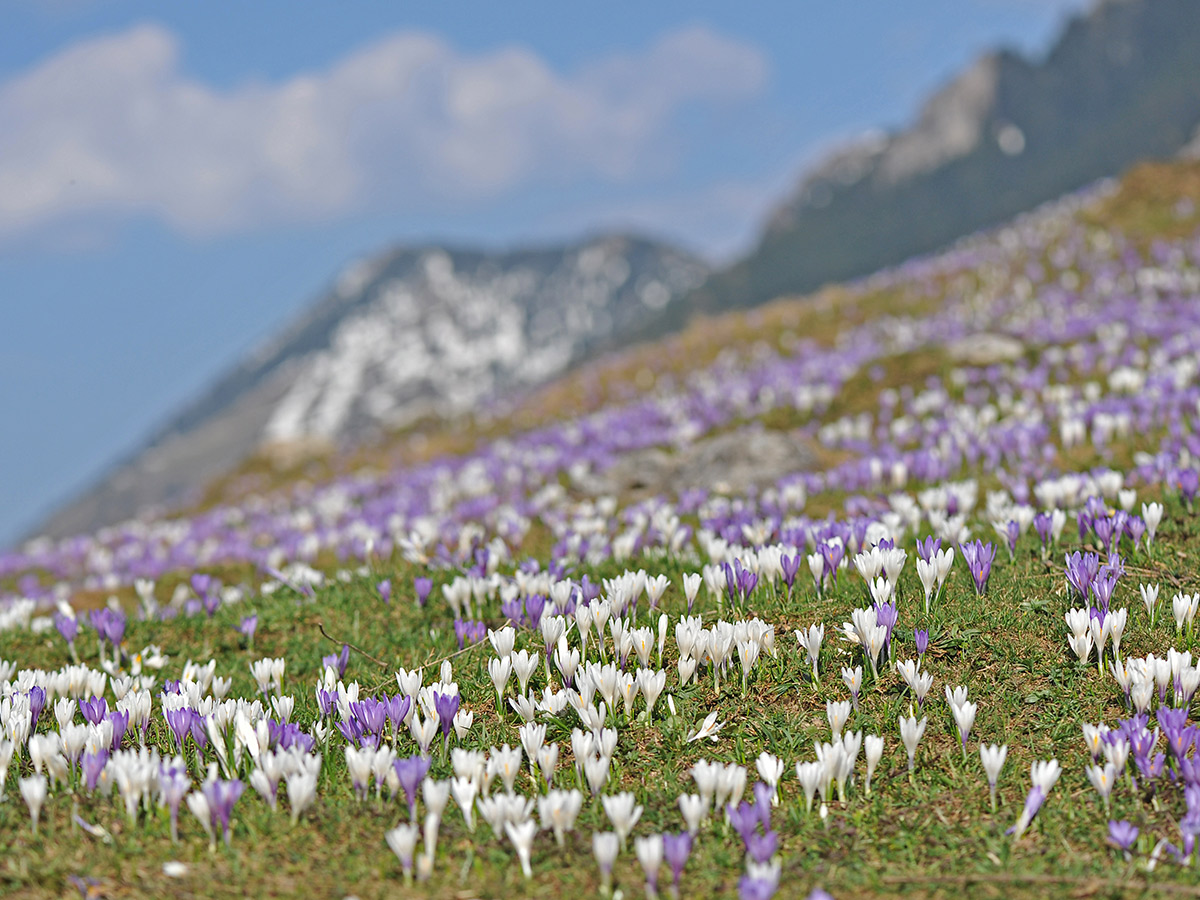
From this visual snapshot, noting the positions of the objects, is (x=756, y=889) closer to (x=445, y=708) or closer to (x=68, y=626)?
(x=445, y=708)

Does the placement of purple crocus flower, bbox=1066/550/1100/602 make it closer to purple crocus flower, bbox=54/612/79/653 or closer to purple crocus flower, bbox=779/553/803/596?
purple crocus flower, bbox=779/553/803/596

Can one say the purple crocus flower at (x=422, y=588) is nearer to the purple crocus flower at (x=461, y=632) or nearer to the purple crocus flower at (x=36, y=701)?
the purple crocus flower at (x=461, y=632)

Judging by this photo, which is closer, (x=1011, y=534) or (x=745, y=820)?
(x=745, y=820)

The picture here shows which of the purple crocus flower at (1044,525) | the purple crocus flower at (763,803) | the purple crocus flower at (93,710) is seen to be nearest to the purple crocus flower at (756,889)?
the purple crocus flower at (763,803)

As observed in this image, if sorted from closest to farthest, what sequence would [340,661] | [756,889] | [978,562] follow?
1. [756,889]
2. [978,562]
3. [340,661]

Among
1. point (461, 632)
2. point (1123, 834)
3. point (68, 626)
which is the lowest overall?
point (1123, 834)

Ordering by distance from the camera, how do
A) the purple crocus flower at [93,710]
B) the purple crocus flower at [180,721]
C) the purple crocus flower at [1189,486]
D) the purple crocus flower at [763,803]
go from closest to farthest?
the purple crocus flower at [763,803] < the purple crocus flower at [180,721] < the purple crocus flower at [93,710] < the purple crocus flower at [1189,486]

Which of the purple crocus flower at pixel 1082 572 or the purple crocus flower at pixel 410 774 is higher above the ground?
the purple crocus flower at pixel 1082 572

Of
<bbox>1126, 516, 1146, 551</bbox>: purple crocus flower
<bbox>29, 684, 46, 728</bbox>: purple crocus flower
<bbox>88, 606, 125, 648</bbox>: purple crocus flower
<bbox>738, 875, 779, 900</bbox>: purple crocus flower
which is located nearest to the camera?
<bbox>738, 875, 779, 900</bbox>: purple crocus flower

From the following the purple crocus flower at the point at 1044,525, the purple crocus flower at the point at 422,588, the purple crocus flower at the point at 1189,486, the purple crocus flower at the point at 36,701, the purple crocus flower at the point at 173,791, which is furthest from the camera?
the purple crocus flower at the point at 1189,486

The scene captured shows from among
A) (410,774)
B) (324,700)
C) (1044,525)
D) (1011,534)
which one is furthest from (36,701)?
(1044,525)

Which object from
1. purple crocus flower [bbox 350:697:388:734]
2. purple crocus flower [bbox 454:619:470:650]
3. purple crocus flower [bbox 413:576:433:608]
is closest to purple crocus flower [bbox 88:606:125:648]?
purple crocus flower [bbox 413:576:433:608]

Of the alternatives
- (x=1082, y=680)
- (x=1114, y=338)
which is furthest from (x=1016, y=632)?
(x=1114, y=338)

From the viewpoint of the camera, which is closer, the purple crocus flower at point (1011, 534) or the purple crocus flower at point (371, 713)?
the purple crocus flower at point (371, 713)
